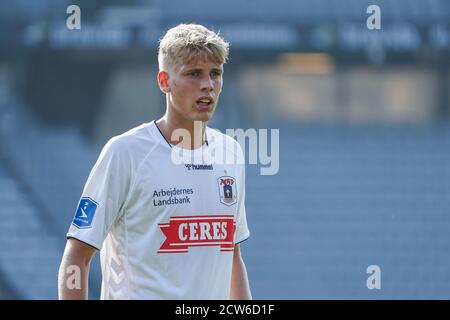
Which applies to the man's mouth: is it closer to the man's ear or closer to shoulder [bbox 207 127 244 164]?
the man's ear

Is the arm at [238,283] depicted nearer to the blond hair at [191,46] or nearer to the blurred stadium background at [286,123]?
the blond hair at [191,46]

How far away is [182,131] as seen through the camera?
2.61 m

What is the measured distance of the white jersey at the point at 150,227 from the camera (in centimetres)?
245

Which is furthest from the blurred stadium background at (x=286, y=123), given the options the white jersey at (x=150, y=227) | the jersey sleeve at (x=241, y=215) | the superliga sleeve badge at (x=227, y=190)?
the white jersey at (x=150, y=227)

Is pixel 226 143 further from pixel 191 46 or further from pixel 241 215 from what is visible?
pixel 191 46

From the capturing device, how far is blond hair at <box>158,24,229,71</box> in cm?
250

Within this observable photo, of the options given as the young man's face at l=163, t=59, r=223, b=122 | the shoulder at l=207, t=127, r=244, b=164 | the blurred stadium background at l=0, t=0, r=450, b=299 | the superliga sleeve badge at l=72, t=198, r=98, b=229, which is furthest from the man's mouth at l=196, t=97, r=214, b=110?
the blurred stadium background at l=0, t=0, r=450, b=299

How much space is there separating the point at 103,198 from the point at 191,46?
0.48 metres

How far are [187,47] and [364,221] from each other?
730 centimetres

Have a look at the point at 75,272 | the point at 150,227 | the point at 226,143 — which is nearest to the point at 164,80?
the point at 226,143
